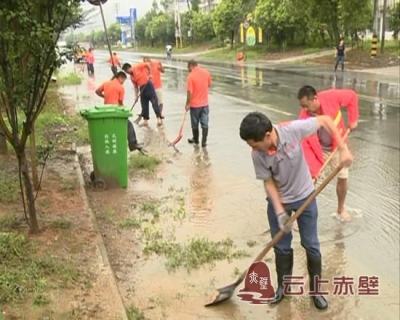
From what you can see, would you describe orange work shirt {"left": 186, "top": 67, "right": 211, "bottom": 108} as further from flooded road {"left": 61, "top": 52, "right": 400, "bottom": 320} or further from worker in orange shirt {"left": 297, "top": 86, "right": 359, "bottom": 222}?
worker in orange shirt {"left": 297, "top": 86, "right": 359, "bottom": 222}

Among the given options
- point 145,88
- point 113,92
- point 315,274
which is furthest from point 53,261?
point 145,88

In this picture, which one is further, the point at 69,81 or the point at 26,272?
the point at 69,81

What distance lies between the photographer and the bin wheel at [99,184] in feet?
24.7

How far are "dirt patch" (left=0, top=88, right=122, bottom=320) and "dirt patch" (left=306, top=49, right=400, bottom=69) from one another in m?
24.1

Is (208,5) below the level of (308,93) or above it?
above

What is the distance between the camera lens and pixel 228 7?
51375mm

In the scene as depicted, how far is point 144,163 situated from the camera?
9.07m

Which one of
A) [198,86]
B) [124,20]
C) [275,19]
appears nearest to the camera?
[198,86]

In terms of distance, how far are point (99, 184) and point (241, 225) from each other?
2.14 m

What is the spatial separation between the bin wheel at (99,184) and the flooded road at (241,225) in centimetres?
17

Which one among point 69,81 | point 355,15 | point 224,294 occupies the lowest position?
point 69,81

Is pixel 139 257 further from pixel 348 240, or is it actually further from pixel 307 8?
pixel 307 8

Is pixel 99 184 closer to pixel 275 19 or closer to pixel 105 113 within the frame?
pixel 105 113

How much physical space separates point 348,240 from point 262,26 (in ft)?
126
